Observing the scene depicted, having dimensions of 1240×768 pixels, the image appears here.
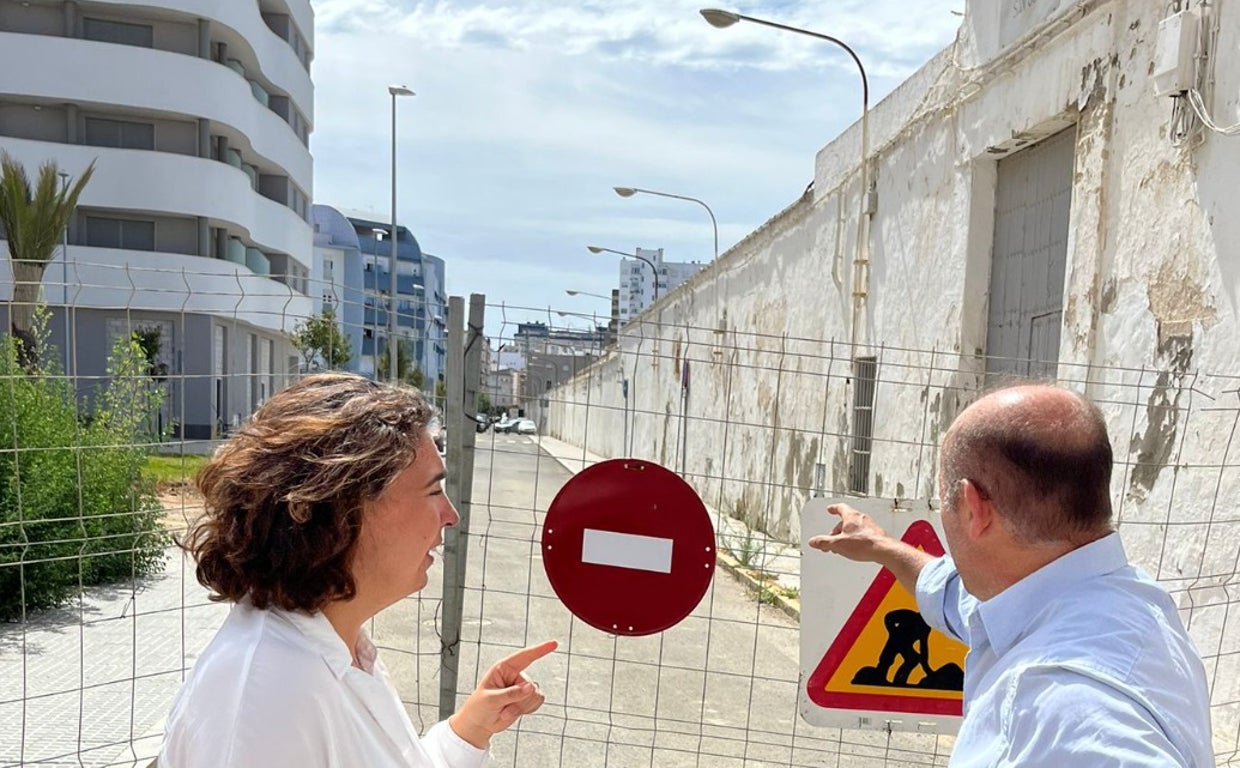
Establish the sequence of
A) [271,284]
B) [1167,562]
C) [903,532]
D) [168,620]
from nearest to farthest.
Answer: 1. [903,532]
2. [1167,562]
3. [168,620]
4. [271,284]

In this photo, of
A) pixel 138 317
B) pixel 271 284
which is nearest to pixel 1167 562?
pixel 138 317

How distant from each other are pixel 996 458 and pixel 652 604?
4.86 feet

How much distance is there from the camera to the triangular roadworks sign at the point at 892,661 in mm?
3037

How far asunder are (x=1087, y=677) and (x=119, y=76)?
29.0m

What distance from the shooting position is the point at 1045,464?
1517 millimetres

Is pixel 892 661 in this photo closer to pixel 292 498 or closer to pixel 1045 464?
pixel 1045 464

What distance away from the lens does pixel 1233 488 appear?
4.46m

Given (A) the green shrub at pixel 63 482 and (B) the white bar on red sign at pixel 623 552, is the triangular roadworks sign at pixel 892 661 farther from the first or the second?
(A) the green shrub at pixel 63 482

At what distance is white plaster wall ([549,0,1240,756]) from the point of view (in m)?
4.68

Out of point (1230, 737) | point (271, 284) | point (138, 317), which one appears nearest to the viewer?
point (1230, 737)

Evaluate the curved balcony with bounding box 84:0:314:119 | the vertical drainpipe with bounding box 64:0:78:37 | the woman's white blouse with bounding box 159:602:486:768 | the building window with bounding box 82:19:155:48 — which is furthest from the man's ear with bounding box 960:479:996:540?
the vertical drainpipe with bounding box 64:0:78:37

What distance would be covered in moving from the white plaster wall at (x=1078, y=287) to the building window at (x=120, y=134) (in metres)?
21.3

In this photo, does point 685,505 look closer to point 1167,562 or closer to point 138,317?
point 1167,562

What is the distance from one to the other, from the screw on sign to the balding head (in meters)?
1.32
